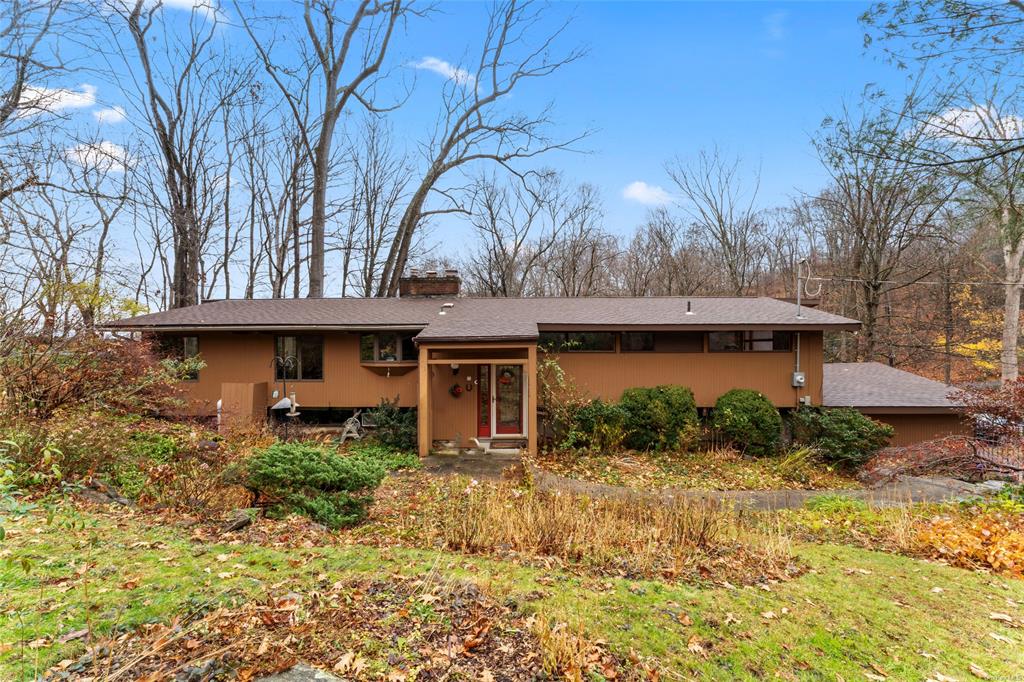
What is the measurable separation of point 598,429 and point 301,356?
8.33m

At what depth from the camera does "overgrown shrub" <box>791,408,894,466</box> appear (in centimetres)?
1146

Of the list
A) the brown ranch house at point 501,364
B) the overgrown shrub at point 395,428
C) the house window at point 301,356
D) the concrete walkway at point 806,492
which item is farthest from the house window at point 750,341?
the house window at point 301,356

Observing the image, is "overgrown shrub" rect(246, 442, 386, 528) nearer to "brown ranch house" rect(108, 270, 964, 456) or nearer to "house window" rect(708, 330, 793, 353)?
"brown ranch house" rect(108, 270, 964, 456)

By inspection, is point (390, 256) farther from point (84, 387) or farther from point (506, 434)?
point (84, 387)

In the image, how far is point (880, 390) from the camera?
13.6 m

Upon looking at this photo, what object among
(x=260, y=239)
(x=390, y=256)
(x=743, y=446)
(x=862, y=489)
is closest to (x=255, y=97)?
(x=260, y=239)

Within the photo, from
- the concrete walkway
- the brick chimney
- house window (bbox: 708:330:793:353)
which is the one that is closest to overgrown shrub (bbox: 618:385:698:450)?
house window (bbox: 708:330:793:353)

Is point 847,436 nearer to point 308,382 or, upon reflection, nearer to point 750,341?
point 750,341

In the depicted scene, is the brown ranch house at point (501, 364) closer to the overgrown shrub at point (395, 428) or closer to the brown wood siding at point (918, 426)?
the brown wood siding at point (918, 426)

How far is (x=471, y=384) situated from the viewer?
42.7 ft

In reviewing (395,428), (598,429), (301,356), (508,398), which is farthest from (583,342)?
(301,356)

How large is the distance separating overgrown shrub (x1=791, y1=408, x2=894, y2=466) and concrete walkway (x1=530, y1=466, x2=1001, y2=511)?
165 centimetres

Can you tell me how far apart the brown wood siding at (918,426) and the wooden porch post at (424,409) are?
1136 centimetres

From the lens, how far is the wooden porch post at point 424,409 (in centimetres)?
1152
